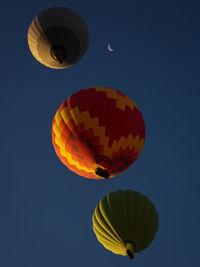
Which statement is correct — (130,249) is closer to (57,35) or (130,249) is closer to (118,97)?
(118,97)

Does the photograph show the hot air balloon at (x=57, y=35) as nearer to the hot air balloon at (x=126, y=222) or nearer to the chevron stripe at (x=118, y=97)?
the chevron stripe at (x=118, y=97)

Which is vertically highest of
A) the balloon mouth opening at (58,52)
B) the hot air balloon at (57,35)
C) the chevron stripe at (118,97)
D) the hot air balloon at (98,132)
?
the hot air balloon at (57,35)

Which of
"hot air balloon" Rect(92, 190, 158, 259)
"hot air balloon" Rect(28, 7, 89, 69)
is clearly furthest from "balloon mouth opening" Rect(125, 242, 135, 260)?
"hot air balloon" Rect(28, 7, 89, 69)

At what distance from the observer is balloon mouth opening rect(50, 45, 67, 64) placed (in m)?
8.65

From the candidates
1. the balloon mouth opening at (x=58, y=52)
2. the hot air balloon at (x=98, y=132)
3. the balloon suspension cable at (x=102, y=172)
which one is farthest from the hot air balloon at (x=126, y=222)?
the balloon mouth opening at (x=58, y=52)

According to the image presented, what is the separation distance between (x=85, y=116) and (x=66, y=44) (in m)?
2.59

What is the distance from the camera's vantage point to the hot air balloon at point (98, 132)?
7992mm

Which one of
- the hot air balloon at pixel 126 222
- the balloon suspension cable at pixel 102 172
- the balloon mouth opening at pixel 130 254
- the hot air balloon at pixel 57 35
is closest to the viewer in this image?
the balloon suspension cable at pixel 102 172

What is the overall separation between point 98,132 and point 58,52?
307cm

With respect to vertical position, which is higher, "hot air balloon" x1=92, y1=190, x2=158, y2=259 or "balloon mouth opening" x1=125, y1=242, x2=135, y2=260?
"hot air balloon" x1=92, y1=190, x2=158, y2=259

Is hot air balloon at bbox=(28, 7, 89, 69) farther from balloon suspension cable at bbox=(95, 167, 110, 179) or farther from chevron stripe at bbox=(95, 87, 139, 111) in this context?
balloon suspension cable at bbox=(95, 167, 110, 179)

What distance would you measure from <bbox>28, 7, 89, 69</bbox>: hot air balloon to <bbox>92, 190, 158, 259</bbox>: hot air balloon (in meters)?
5.40

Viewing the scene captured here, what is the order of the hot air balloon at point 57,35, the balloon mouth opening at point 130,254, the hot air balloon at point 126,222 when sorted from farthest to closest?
1. the hot air balloon at point 57,35
2. the hot air balloon at point 126,222
3. the balloon mouth opening at point 130,254

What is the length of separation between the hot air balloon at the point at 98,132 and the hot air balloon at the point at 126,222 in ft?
4.25
